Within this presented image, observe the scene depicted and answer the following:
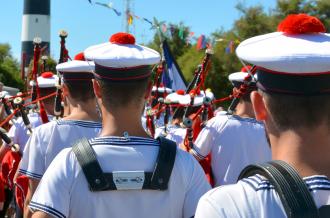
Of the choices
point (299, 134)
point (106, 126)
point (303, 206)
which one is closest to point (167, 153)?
point (106, 126)

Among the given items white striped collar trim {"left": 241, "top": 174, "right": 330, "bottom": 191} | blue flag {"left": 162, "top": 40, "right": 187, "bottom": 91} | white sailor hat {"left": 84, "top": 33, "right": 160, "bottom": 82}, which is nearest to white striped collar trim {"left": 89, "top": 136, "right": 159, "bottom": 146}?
white sailor hat {"left": 84, "top": 33, "right": 160, "bottom": 82}

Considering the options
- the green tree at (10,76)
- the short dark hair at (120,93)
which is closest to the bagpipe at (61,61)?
the short dark hair at (120,93)

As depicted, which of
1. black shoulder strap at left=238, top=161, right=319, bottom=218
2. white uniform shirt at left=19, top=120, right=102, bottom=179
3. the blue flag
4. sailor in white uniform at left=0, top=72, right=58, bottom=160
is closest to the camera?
black shoulder strap at left=238, top=161, right=319, bottom=218

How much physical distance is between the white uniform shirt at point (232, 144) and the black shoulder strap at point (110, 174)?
219 cm

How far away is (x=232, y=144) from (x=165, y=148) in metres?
2.26

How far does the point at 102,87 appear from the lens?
2635 mm

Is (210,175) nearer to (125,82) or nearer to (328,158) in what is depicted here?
Result: (125,82)

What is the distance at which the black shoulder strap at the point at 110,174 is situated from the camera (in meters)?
2.37

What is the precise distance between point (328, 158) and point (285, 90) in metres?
0.24

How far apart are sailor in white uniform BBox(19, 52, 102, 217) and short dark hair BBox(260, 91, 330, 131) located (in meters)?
1.76

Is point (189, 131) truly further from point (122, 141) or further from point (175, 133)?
point (122, 141)

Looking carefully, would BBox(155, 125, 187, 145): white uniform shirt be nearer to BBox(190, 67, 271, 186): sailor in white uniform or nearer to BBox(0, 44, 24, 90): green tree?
BBox(190, 67, 271, 186): sailor in white uniform

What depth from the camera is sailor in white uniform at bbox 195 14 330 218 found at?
5.36 feet

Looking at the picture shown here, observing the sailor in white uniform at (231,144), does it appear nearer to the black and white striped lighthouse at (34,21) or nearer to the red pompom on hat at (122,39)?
the red pompom on hat at (122,39)
